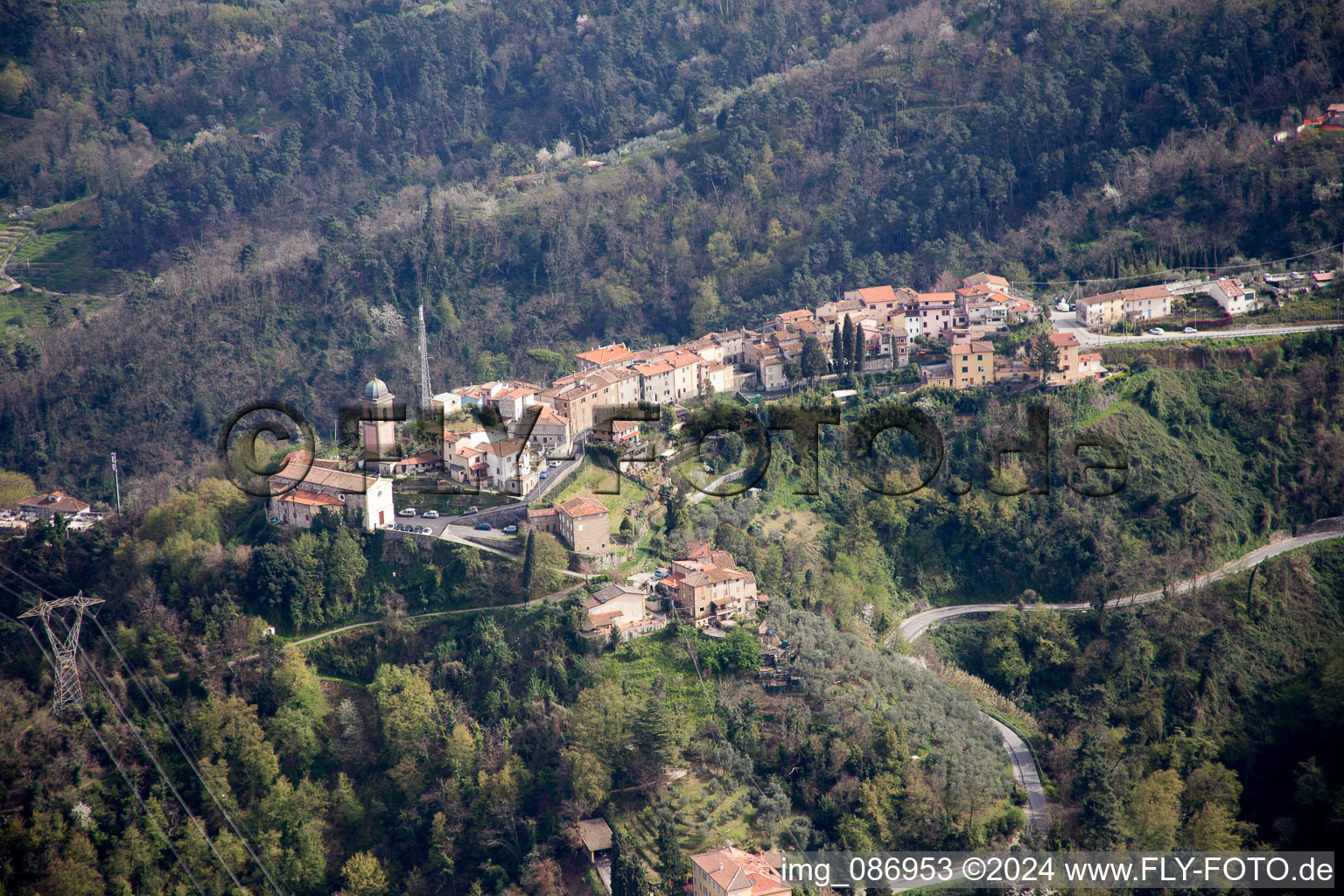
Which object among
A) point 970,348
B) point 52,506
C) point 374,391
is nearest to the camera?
point 374,391

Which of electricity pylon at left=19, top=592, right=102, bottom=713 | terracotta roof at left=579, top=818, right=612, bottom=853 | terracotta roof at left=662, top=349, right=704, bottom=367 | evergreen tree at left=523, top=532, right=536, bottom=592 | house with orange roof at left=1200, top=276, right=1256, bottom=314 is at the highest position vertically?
house with orange roof at left=1200, top=276, right=1256, bottom=314

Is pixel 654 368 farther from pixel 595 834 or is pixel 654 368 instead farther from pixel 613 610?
pixel 595 834

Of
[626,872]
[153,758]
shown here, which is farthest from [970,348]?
[153,758]

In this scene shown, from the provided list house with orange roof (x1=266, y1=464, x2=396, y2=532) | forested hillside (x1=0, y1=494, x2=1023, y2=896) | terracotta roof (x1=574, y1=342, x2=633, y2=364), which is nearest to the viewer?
forested hillside (x1=0, y1=494, x2=1023, y2=896)

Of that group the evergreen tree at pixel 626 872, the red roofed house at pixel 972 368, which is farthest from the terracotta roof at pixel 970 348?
the evergreen tree at pixel 626 872

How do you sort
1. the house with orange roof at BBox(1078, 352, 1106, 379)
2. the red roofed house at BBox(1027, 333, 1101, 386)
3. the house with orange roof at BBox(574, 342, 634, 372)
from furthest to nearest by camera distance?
the house with orange roof at BBox(574, 342, 634, 372) < the house with orange roof at BBox(1078, 352, 1106, 379) < the red roofed house at BBox(1027, 333, 1101, 386)

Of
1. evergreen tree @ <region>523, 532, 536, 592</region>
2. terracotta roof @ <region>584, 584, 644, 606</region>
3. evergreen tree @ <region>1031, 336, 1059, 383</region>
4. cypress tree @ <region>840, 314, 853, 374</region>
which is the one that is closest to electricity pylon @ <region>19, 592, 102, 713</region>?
evergreen tree @ <region>523, 532, 536, 592</region>

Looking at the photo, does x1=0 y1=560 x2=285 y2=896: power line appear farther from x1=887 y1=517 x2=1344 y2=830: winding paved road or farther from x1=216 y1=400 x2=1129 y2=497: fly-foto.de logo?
x1=887 y1=517 x2=1344 y2=830: winding paved road
